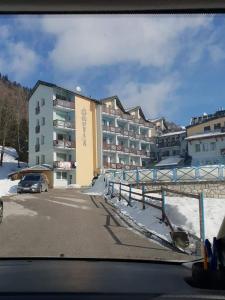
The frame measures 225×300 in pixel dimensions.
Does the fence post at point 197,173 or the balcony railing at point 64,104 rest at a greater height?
the balcony railing at point 64,104

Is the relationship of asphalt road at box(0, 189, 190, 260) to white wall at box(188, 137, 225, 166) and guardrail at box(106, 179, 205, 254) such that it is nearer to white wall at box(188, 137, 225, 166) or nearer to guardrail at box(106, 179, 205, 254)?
guardrail at box(106, 179, 205, 254)

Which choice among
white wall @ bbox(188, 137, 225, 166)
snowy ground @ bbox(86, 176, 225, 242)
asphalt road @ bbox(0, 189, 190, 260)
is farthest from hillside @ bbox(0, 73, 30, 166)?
white wall @ bbox(188, 137, 225, 166)

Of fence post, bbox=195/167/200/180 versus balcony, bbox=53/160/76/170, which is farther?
balcony, bbox=53/160/76/170

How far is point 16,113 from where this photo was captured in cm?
537

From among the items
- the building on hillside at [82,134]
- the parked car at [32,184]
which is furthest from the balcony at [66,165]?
the parked car at [32,184]

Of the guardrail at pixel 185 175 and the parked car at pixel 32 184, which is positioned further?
the guardrail at pixel 185 175

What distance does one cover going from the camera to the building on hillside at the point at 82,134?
7238mm

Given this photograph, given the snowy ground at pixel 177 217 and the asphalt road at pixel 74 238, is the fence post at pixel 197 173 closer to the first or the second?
the snowy ground at pixel 177 217

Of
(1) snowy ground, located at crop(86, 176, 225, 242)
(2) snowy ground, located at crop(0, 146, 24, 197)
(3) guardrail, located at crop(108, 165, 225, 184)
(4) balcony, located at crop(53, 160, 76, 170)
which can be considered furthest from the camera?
(4) balcony, located at crop(53, 160, 76, 170)

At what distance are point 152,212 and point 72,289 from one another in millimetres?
8054

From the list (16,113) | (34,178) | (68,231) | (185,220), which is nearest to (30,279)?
(16,113)

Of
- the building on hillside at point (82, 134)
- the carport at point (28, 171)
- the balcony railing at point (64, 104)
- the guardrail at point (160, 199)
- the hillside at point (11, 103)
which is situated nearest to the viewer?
the hillside at point (11, 103)

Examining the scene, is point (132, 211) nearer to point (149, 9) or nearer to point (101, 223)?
point (101, 223)

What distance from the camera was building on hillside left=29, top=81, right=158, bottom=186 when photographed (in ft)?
23.7
